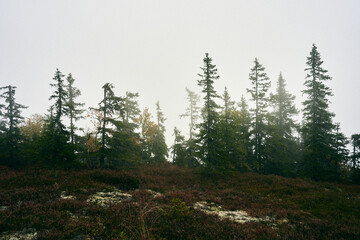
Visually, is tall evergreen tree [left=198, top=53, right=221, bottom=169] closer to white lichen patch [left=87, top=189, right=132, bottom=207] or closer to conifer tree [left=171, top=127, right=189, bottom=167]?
conifer tree [left=171, top=127, right=189, bottom=167]

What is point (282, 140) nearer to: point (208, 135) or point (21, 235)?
point (208, 135)

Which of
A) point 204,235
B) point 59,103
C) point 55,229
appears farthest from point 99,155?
point 204,235

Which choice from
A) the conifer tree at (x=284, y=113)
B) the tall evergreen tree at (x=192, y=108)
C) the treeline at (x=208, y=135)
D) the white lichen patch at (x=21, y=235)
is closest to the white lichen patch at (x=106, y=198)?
the white lichen patch at (x=21, y=235)

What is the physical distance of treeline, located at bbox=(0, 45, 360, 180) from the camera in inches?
659

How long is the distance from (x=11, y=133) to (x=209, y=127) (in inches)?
1090

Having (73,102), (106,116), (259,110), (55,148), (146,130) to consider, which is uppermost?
(73,102)

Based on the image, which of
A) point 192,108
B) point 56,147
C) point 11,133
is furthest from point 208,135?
point 11,133

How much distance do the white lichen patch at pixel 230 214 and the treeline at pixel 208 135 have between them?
8.49 meters

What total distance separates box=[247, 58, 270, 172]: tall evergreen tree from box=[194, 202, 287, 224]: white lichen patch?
1626 centimetres

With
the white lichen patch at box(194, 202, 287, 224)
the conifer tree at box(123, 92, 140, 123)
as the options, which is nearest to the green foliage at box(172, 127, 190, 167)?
the conifer tree at box(123, 92, 140, 123)

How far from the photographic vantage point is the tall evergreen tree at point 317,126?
20578mm

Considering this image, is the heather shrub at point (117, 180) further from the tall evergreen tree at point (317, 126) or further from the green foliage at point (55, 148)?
the tall evergreen tree at point (317, 126)

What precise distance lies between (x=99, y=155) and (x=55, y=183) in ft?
19.6

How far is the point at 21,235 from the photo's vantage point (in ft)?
16.5
